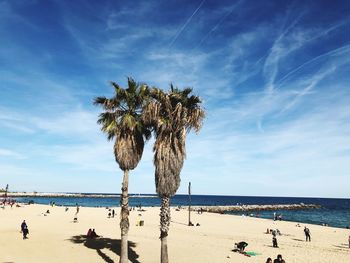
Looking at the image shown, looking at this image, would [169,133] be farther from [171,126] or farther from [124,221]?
[124,221]

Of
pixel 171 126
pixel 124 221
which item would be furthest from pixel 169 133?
pixel 124 221

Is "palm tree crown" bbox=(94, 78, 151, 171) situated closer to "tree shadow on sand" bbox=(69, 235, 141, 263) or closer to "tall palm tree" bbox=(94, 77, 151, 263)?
"tall palm tree" bbox=(94, 77, 151, 263)

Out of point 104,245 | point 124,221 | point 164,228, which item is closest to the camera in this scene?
point 164,228

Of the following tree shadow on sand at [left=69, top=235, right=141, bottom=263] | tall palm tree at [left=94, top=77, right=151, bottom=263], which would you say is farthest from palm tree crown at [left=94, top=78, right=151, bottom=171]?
tree shadow on sand at [left=69, top=235, right=141, bottom=263]

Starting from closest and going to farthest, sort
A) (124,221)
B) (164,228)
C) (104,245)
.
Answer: (164,228) < (124,221) < (104,245)

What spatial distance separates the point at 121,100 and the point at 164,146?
14.2 ft

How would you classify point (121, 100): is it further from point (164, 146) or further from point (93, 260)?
point (93, 260)

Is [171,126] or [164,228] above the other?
[171,126]

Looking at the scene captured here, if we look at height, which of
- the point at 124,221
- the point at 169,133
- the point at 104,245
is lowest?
the point at 104,245

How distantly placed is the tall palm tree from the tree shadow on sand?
3.40 metres

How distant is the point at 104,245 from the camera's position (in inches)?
1008

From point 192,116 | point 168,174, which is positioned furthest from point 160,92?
point 168,174

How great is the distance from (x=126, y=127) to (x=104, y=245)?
1057cm

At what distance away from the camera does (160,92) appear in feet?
62.3
